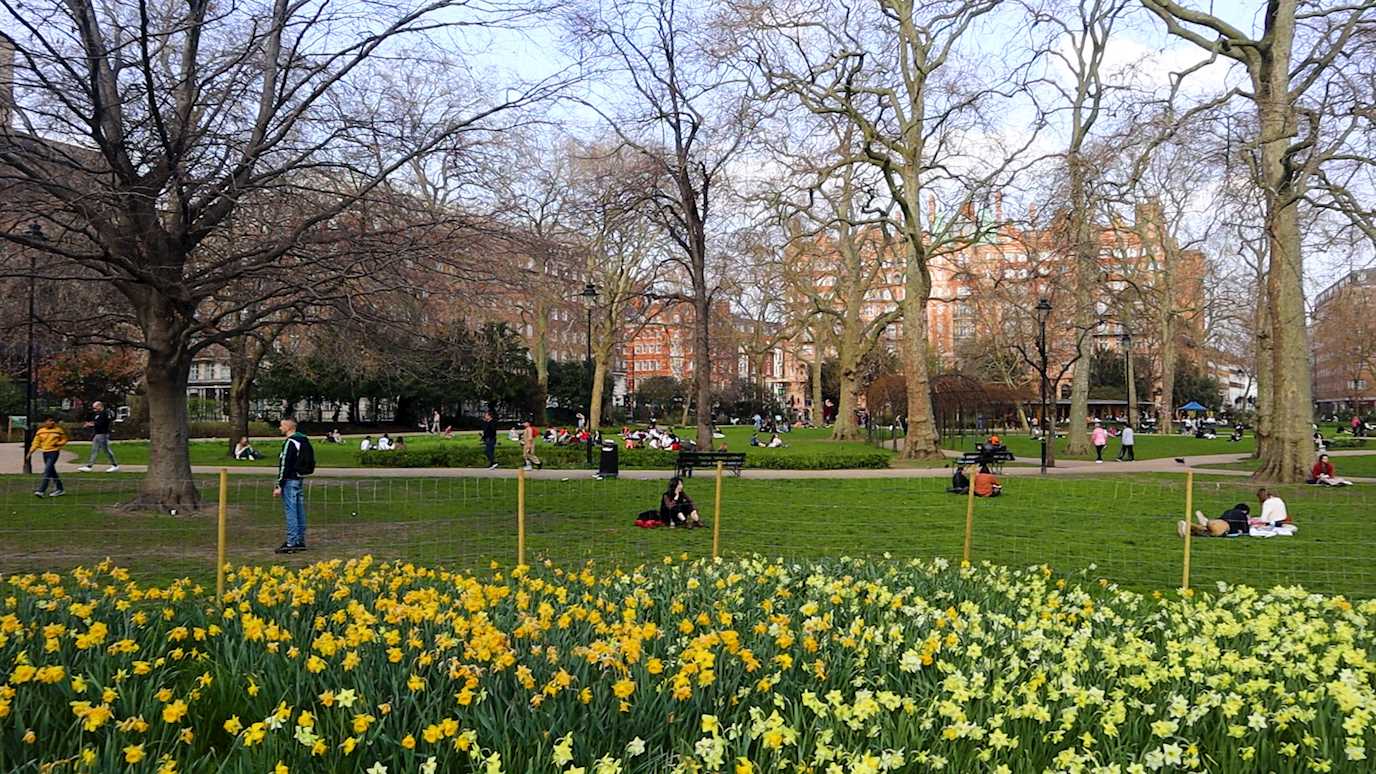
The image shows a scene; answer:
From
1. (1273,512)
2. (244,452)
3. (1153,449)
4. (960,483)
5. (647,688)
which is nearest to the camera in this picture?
(647,688)

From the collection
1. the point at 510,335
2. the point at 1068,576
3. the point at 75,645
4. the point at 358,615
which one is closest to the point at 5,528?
the point at 75,645

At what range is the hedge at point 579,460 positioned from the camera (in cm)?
2598

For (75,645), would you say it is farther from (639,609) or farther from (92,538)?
(92,538)

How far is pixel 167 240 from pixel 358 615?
1095 cm

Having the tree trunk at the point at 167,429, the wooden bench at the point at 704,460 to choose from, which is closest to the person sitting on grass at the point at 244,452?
the wooden bench at the point at 704,460

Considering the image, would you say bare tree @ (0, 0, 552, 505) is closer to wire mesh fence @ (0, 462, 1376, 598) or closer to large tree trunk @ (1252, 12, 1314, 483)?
wire mesh fence @ (0, 462, 1376, 598)

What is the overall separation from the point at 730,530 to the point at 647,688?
9.23 m

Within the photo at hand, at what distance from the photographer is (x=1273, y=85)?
20000 millimetres

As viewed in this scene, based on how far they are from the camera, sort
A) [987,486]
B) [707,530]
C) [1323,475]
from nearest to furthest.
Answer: [707,530] < [987,486] < [1323,475]

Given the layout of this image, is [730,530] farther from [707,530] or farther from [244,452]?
[244,452]

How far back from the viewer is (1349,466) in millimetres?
28094

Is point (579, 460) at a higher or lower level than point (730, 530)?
higher

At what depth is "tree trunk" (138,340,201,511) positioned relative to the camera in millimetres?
14836

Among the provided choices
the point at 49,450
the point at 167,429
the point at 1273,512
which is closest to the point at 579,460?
the point at 49,450
